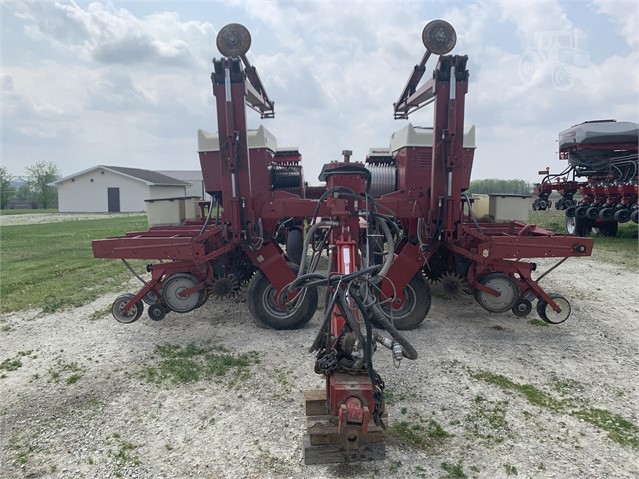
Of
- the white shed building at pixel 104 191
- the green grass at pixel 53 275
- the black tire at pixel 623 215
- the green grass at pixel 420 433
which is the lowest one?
the green grass at pixel 420 433

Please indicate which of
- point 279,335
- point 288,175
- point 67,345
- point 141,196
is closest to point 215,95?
point 288,175

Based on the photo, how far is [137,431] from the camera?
10.7 ft

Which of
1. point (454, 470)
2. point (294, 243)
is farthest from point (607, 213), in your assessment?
point (454, 470)

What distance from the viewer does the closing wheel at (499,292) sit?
5.04 meters

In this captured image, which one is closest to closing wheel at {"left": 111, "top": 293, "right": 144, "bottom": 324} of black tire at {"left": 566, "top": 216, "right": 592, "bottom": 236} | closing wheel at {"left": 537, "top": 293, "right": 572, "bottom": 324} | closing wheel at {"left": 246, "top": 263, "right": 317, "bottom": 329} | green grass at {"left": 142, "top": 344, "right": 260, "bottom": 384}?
green grass at {"left": 142, "top": 344, "right": 260, "bottom": 384}

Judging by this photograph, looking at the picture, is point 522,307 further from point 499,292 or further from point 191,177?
point 191,177

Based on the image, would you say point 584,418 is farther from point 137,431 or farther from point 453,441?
point 137,431

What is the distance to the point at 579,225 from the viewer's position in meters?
13.8

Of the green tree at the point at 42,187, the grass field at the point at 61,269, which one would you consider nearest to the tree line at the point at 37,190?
the green tree at the point at 42,187

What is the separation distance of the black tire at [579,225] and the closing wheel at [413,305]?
10.7m

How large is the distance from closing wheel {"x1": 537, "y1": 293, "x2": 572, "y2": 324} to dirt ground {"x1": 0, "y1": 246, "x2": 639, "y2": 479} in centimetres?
16

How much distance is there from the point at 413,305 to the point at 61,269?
764 centimetres

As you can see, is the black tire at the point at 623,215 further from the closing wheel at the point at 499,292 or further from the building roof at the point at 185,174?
the building roof at the point at 185,174

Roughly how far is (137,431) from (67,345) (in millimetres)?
2233
